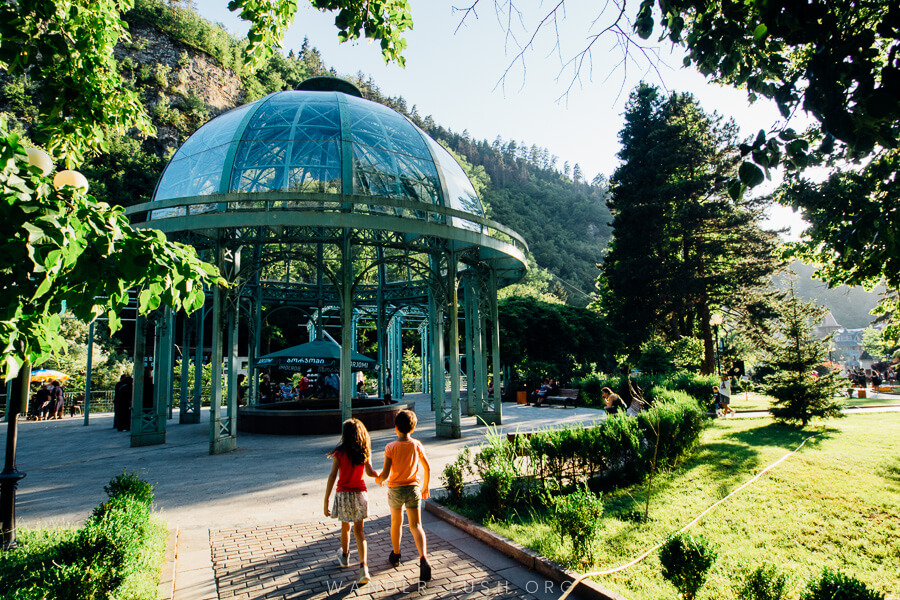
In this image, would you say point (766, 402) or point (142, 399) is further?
point (766, 402)

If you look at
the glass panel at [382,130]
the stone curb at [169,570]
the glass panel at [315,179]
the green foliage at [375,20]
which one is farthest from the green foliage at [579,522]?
the glass panel at [382,130]

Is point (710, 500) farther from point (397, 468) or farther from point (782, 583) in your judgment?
point (397, 468)

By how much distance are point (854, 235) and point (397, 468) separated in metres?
4.47

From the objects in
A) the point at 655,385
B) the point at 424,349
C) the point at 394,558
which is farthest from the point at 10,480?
the point at 424,349

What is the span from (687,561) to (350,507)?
126 inches

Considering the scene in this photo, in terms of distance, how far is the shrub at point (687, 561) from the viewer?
13.8 ft

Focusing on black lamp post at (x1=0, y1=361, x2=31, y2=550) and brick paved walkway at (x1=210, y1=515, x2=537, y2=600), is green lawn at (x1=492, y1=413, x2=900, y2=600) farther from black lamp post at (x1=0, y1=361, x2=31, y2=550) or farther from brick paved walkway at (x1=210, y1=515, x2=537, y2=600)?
black lamp post at (x1=0, y1=361, x2=31, y2=550)

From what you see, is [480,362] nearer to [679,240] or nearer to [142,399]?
[142,399]

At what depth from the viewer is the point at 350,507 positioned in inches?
200

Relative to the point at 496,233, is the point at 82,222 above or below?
below

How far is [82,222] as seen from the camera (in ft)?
11.1

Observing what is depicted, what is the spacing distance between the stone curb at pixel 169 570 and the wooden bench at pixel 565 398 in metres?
20.0

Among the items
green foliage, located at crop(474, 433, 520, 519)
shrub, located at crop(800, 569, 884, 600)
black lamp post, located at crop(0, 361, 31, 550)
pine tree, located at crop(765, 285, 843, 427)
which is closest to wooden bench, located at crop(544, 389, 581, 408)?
pine tree, located at crop(765, 285, 843, 427)

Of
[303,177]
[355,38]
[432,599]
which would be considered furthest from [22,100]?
[432,599]
